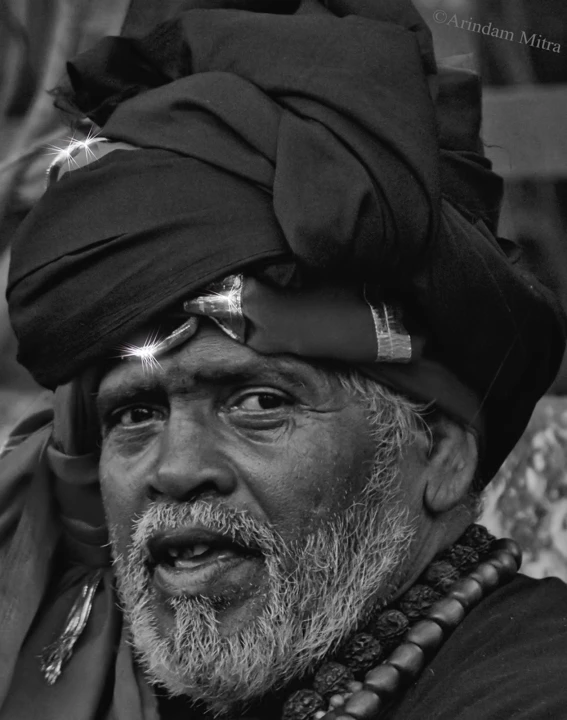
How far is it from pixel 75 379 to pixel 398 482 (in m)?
0.66

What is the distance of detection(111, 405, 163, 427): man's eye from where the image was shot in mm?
2115

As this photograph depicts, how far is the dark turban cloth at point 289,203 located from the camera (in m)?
1.88

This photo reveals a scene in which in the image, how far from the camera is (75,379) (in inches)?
87.9

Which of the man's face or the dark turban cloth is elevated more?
the dark turban cloth

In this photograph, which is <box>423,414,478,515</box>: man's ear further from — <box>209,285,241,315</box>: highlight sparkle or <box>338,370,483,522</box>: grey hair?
<box>209,285,241,315</box>: highlight sparkle

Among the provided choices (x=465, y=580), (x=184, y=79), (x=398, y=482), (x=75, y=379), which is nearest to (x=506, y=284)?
(x=398, y=482)

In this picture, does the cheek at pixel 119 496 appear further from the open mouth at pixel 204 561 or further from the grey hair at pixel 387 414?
the grey hair at pixel 387 414

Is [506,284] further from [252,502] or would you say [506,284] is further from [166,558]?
[166,558]

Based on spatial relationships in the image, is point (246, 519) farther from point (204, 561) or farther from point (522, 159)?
point (522, 159)

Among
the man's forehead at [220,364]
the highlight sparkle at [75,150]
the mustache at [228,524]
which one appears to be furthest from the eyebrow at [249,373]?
the highlight sparkle at [75,150]

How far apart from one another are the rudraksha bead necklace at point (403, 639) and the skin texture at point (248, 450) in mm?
69

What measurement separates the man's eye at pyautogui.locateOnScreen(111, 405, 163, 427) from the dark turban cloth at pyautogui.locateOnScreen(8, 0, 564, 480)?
14 cm

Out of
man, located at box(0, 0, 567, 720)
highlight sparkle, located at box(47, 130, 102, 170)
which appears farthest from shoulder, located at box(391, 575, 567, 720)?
highlight sparkle, located at box(47, 130, 102, 170)

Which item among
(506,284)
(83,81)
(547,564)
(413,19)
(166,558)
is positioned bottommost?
(547,564)
